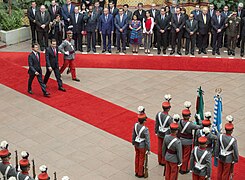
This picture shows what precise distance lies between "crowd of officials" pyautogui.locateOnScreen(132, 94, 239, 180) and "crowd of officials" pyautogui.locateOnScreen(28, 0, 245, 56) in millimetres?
7250

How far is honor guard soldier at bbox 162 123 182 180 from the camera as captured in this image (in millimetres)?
11484

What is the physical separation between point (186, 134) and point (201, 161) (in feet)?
3.73

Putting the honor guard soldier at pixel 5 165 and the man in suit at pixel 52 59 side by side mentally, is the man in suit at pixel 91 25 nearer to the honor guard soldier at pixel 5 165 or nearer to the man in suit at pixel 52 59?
the man in suit at pixel 52 59

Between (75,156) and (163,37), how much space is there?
25.3 ft

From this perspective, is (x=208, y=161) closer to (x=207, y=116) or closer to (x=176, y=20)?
(x=207, y=116)

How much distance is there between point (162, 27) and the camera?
64.2 ft

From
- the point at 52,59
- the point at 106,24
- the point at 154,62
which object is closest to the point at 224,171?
the point at 52,59

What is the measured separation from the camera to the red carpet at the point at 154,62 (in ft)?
61.5

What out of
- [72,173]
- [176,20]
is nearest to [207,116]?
[72,173]

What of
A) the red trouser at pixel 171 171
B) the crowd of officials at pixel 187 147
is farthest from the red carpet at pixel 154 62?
the red trouser at pixel 171 171

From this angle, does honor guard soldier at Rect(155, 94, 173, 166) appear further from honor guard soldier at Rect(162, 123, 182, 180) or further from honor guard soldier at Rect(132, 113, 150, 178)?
honor guard soldier at Rect(162, 123, 182, 180)

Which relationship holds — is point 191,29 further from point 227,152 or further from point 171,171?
point 171,171

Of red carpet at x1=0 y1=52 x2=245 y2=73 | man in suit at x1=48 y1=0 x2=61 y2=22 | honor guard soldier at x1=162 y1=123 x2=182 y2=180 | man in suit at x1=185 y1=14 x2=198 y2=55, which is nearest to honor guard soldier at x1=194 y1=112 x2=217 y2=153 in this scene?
honor guard soldier at x1=162 y1=123 x2=182 y2=180

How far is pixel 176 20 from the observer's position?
1934 centimetres
